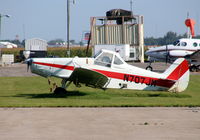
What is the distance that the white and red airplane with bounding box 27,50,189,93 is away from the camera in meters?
17.3

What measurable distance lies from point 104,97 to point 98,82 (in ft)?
2.33

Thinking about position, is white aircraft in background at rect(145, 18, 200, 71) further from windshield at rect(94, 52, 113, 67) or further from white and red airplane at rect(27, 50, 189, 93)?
windshield at rect(94, 52, 113, 67)

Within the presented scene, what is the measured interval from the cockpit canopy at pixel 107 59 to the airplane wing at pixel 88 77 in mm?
777

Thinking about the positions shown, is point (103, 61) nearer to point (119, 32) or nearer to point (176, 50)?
point (176, 50)

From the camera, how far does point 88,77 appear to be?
16.8 metres

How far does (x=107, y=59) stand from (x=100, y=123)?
639 centimetres

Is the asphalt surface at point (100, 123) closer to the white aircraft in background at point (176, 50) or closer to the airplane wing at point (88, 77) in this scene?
the airplane wing at point (88, 77)

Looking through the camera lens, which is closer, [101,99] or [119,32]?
[101,99]

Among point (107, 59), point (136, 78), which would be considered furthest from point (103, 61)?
point (136, 78)

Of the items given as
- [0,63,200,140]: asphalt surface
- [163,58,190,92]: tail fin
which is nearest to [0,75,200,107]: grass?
[163,58,190,92]: tail fin

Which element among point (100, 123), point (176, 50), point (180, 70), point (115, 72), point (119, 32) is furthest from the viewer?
point (119, 32)

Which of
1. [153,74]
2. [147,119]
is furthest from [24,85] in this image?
[147,119]

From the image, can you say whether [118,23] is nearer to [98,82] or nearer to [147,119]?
[98,82]

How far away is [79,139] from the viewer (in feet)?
30.3
